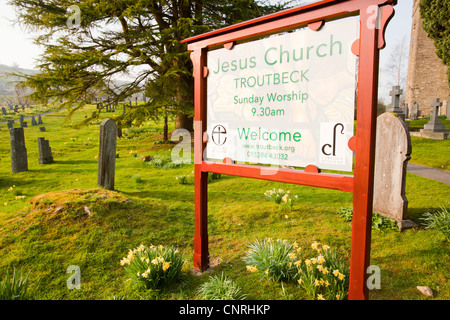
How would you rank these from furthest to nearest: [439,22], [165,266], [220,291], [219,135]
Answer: [439,22] < [219,135] < [165,266] < [220,291]

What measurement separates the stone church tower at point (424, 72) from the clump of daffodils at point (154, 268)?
33104mm

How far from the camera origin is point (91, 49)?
11742mm

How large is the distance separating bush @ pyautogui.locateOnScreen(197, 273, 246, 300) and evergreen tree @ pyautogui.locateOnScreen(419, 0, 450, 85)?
700 inches

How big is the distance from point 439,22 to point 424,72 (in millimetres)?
16749

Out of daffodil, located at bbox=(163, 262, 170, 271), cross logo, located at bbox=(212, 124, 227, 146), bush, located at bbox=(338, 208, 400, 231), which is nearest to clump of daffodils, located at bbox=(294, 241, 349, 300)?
daffodil, located at bbox=(163, 262, 170, 271)

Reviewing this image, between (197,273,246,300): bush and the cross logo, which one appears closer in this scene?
(197,273,246,300): bush

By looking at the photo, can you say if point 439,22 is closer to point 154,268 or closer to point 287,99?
point 287,99

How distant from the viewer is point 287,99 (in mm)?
2553

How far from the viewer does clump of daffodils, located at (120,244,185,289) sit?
2892 mm

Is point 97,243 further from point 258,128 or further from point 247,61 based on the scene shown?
point 247,61

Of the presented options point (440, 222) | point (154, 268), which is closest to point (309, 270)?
point (154, 268)

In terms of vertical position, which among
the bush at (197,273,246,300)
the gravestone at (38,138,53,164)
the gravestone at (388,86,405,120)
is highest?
the gravestone at (388,86,405,120)

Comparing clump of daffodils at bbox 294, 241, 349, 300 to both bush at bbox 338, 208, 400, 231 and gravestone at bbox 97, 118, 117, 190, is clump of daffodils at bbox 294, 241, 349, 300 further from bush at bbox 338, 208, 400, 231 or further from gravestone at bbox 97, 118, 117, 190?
gravestone at bbox 97, 118, 117, 190

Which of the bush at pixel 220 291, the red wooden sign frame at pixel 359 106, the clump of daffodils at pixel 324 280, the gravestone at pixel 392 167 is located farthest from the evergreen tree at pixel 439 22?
the bush at pixel 220 291
